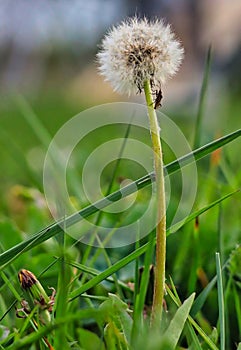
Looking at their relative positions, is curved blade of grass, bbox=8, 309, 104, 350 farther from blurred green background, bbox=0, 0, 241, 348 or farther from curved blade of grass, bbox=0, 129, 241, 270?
blurred green background, bbox=0, 0, 241, 348

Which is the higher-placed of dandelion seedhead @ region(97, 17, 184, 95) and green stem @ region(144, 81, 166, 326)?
dandelion seedhead @ region(97, 17, 184, 95)

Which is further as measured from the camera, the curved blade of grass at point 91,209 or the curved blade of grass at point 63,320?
the curved blade of grass at point 91,209

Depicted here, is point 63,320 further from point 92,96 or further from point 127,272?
point 92,96

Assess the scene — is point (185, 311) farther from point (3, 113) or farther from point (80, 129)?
point (3, 113)

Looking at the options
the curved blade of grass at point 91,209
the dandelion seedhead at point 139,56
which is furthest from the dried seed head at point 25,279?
the dandelion seedhead at point 139,56

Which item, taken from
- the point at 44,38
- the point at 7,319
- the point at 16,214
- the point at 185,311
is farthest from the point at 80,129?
the point at 44,38

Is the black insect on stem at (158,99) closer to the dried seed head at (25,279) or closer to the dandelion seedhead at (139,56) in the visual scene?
the dandelion seedhead at (139,56)

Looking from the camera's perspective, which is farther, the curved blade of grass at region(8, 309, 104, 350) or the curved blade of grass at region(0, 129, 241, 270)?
the curved blade of grass at region(0, 129, 241, 270)

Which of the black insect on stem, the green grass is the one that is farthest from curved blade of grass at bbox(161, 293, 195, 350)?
the black insect on stem
